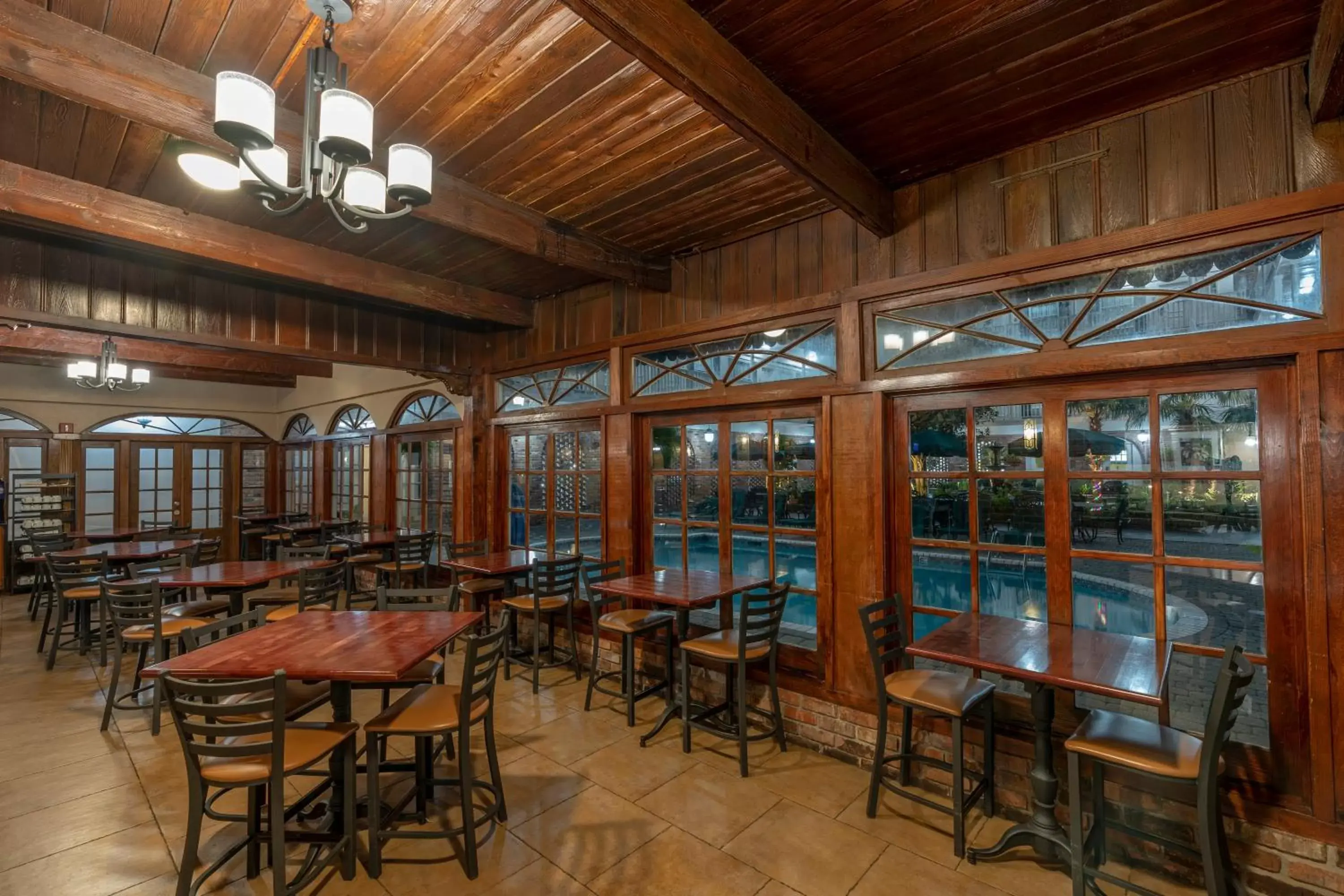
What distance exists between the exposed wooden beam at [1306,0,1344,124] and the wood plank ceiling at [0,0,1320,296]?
0.09 metres

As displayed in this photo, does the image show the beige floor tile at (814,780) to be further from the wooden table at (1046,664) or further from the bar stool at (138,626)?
the bar stool at (138,626)

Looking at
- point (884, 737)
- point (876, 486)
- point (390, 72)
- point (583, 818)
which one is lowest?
point (583, 818)

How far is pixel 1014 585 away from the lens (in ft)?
8.89

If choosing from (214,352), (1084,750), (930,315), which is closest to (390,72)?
(930,315)

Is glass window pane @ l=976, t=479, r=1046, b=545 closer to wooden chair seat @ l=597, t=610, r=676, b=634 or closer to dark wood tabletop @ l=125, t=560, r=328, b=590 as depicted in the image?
wooden chair seat @ l=597, t=610, r=676, b=634

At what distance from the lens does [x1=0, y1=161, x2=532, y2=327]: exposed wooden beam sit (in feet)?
8.43

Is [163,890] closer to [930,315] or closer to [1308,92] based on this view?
[930,315]

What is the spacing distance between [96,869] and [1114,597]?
426cm

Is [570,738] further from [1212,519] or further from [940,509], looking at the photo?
[1212,519]

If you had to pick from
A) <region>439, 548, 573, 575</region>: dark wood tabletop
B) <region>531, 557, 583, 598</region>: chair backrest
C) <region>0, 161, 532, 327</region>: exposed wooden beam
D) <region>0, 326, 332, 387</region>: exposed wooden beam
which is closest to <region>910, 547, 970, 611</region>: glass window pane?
<region>531, 557, 583, 598</region>: chair backrest

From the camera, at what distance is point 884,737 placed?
2.57 m

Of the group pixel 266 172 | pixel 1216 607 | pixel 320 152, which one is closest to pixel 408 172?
pixel 320 152

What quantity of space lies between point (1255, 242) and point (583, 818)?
3.53 metres

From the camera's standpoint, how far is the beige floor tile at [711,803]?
2.46 m
